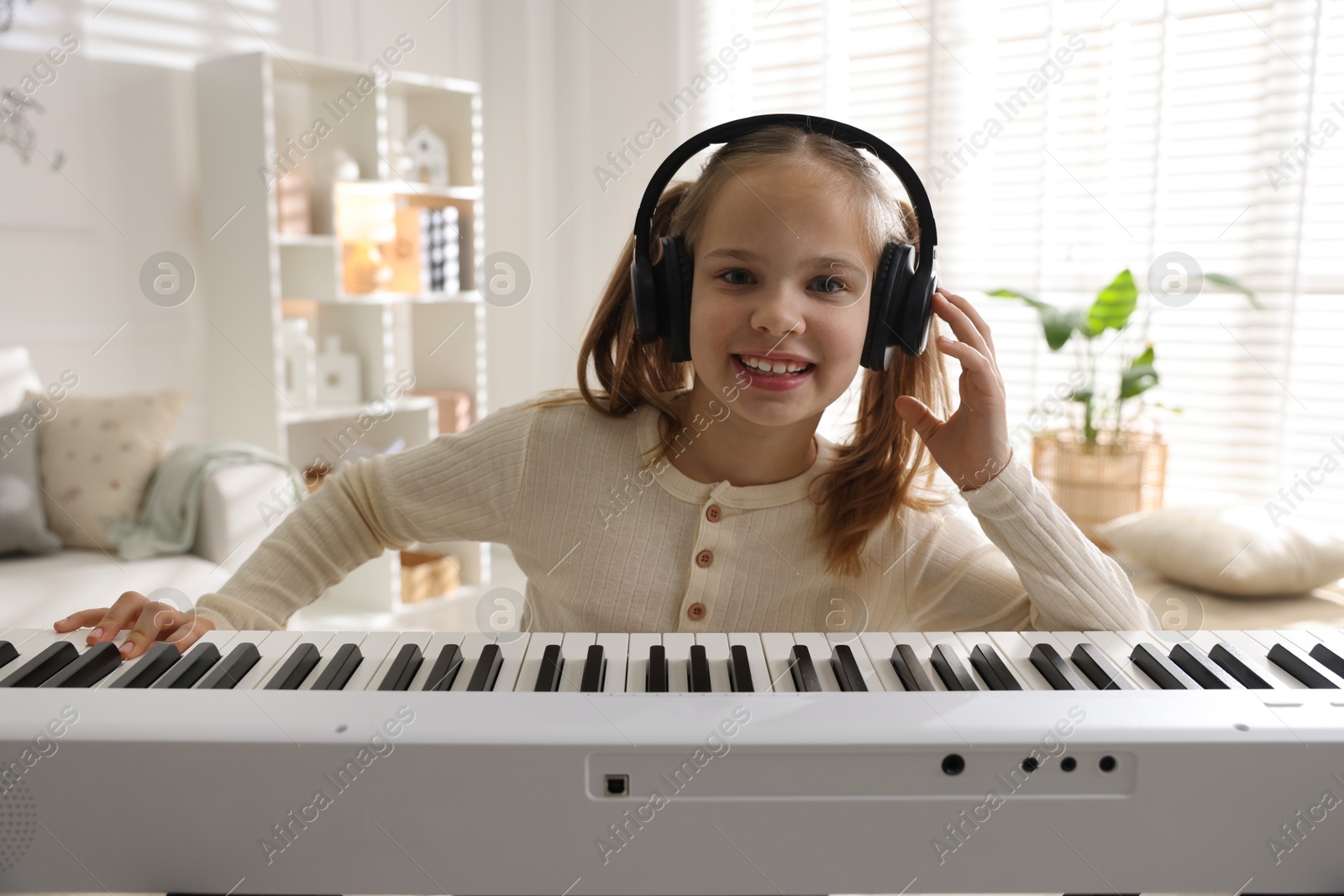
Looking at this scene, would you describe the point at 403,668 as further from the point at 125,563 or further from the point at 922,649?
the point at 125,563

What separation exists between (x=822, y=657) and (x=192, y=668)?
0.46 meters

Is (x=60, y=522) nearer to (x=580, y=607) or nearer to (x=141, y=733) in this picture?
(x=580, y=607)

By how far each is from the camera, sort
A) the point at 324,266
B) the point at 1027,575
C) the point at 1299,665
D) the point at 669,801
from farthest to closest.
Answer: the point at 324,266 < the point at 1027,575 < the point at 1299,665 < the point at 669,801

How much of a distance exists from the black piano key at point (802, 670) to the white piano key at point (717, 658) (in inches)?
1.9

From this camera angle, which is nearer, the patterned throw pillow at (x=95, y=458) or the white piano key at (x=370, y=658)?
the white piano key at (x=370, y=658)

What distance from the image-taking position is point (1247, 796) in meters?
0.59

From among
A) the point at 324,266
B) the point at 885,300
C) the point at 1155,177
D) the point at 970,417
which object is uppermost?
the point at 1155,177

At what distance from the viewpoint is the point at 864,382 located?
3.98ft

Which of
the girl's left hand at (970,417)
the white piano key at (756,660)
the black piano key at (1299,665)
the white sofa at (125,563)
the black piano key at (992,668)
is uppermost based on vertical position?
the girl's left hand at (970,417)

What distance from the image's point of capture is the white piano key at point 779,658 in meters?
0.71

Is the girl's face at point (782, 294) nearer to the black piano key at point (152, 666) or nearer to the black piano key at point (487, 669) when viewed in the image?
the black piano key at point (487, 669)

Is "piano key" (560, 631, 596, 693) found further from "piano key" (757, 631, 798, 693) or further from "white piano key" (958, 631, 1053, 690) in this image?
"white piano key" (958, 631, 1053, 690)

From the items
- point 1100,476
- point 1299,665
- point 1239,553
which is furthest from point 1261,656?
point 1100,476

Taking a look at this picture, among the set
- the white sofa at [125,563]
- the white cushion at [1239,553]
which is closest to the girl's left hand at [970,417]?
the white cushion at [1239,553]
